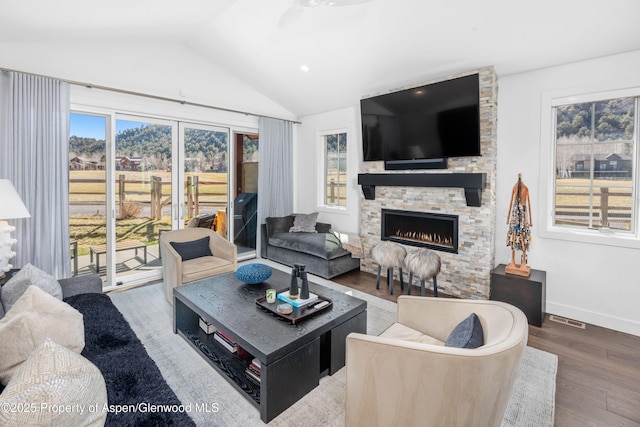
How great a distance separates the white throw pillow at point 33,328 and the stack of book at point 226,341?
0.94 metres

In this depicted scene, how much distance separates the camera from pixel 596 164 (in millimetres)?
3141

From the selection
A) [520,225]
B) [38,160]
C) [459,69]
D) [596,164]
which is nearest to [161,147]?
[38,160]

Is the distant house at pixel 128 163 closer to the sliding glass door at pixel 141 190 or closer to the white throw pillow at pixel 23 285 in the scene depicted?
the sliding glass door at pixel 141 190

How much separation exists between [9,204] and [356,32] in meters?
3.53

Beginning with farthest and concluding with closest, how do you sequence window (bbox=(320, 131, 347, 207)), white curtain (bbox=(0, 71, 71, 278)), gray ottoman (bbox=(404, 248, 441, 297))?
window (bbox=(320, 131, 347, 207)) < gray ottoman (bbox=(404, 248, 441, 297)) < white curtain (bbox=(0, 71, 71, 278))

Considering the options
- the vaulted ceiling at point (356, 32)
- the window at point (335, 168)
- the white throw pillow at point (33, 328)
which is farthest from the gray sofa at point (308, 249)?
the white throw pillow at point (33, 328)

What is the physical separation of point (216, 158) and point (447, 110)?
335 centimetres

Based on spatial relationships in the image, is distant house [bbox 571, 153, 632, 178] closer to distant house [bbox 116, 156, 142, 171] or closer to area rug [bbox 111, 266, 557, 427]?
area rug [bbox 111, 266, 557, 427]

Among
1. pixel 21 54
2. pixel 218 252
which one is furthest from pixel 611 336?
pixel 21 54

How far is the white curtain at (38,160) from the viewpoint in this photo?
3139mm

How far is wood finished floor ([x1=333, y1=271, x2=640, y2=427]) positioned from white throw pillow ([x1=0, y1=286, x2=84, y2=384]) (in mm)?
2734

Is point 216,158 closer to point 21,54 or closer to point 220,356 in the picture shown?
point 21,54

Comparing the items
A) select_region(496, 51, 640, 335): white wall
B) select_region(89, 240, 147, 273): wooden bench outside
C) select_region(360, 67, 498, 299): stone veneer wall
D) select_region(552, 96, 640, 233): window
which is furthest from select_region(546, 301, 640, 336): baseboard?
select_region(89, 240, 147, 273): wooden bench outside

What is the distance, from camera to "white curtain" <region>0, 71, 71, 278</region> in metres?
3.14
